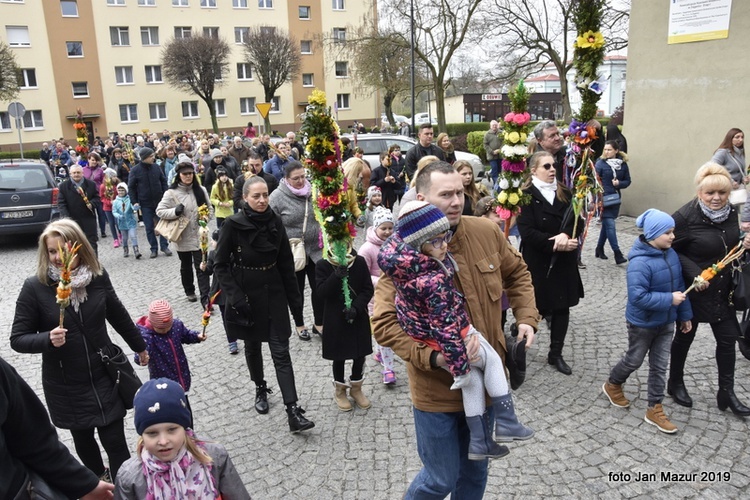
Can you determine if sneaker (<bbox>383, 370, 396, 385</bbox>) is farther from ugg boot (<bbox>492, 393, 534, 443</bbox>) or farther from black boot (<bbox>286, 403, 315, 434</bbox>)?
ugg boot (<bbox>492, 393, 534, 443</bbox>)

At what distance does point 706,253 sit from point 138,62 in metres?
50.0

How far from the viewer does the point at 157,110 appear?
48.6 metres

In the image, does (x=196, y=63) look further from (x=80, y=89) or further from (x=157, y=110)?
(x=80, y=89)

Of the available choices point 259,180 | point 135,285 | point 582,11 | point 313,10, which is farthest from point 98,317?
point 313,10

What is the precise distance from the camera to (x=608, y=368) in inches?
223

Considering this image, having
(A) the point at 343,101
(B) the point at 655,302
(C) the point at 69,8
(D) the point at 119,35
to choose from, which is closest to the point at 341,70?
(A) the point at 343,101

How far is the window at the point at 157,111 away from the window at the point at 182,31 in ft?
18.8

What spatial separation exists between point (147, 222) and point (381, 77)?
1193 inches

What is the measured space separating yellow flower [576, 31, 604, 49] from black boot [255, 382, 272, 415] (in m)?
4.65

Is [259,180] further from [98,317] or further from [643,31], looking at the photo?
[643,31]

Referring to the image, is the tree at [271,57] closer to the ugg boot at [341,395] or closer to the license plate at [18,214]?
the license plate at [18,214]

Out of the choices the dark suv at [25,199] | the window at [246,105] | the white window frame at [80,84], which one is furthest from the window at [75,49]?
the dark suv at [25,199]

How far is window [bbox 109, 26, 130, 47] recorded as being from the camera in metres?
46.2

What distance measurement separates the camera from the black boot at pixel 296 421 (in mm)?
4711
